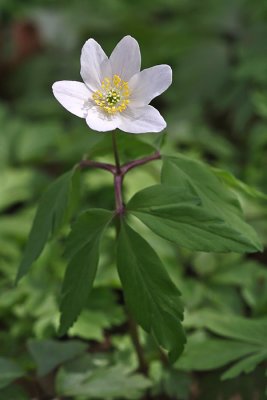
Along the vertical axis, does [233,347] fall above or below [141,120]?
below

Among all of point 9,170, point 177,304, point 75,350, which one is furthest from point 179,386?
point 9,170

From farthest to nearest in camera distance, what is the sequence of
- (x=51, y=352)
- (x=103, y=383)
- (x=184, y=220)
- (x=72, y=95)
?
(x=51, y=352)
(x=103, y=383)
(x=72, y=95)
(x=184, y=220)

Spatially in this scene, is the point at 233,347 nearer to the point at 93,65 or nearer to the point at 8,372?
the point at 8,372

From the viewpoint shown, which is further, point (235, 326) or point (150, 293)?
point (235, 326)

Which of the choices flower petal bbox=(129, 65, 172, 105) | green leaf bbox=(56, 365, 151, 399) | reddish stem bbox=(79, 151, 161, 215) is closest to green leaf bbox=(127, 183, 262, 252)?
reddish stem bbox=(79, 151, 161, 215)

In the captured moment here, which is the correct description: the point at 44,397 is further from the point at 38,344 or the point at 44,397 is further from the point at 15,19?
the point at 15,19

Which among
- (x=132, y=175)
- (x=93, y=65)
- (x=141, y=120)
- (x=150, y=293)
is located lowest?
(x=132, y=175)

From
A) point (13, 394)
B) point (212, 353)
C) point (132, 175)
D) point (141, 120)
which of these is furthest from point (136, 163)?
point (132, 175)
